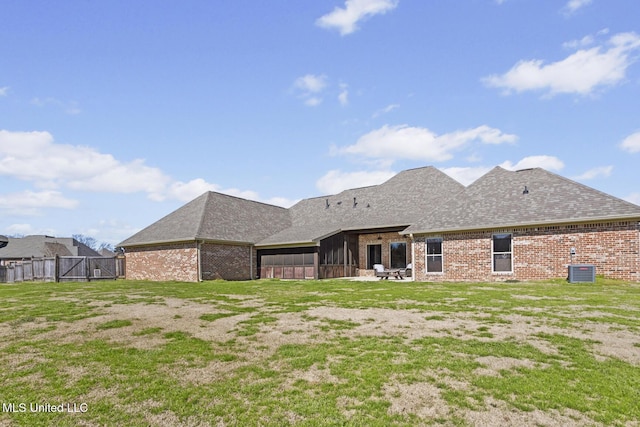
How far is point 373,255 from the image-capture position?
25953 mm

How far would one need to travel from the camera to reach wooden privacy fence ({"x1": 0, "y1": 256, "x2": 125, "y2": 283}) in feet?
78.0

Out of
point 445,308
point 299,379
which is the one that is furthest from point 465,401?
point 445,308

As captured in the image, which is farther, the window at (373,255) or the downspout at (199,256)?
the window at (373,255)

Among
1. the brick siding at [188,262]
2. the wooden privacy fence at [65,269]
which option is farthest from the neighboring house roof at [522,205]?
the wooden privacy fence at [65,269]

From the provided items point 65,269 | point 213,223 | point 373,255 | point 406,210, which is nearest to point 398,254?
point 373,255

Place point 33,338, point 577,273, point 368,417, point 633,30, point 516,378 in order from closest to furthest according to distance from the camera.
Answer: point 368,417 < point 516,378 < point 33,338 < point 633,30 < point 577,273

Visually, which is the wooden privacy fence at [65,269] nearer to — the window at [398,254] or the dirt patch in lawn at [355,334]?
the dirt patch in lawn at [355,334]

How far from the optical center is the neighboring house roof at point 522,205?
16.3 metres

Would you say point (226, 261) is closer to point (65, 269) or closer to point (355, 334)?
point (65, 269)

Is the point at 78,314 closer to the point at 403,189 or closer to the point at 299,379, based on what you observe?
the point at 299,379

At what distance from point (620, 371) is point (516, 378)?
1.40 m

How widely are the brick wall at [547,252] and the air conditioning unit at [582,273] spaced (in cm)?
74

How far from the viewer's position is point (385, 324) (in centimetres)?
780

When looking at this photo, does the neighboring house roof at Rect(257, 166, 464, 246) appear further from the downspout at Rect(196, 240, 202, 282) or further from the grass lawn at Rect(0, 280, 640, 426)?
the grass lawn at Rect(0, 280, 640, 426)
